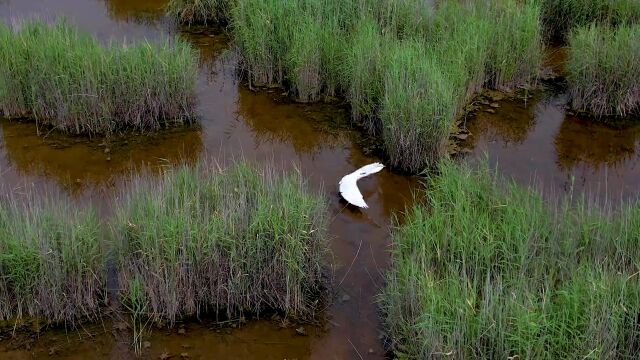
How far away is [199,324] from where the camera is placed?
4809 millimetres

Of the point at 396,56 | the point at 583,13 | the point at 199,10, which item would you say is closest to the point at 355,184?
the point at 396,56

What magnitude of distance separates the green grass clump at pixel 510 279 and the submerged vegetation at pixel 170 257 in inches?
28.9

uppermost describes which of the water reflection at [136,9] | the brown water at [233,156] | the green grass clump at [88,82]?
the water reflection at [136,9]

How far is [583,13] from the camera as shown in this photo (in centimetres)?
909

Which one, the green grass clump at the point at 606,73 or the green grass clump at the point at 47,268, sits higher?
the green grass clump at the point at 606,73

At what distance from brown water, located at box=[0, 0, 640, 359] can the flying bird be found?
0.10 m

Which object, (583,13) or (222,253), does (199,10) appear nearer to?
Result: (583,13)

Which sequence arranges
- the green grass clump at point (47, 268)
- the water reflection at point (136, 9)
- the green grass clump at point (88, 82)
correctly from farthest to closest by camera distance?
the water reflection at point (136, 9)
the green grass clump at point (88, 82)
the green grass clump at point (47, 268)

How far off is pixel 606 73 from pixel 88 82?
5.38 metres

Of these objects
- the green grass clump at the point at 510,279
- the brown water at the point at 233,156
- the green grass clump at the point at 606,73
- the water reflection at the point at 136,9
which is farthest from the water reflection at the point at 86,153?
the green grass clump at the point at 606,73

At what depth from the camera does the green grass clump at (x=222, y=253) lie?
471cm

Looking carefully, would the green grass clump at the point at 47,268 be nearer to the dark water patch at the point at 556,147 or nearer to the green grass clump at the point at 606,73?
the dark water patch at the point at 556,147

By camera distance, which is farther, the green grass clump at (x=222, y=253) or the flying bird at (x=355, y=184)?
the flying bird at (x=355, y=184)

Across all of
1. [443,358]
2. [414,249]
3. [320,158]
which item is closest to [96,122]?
[320,158]
